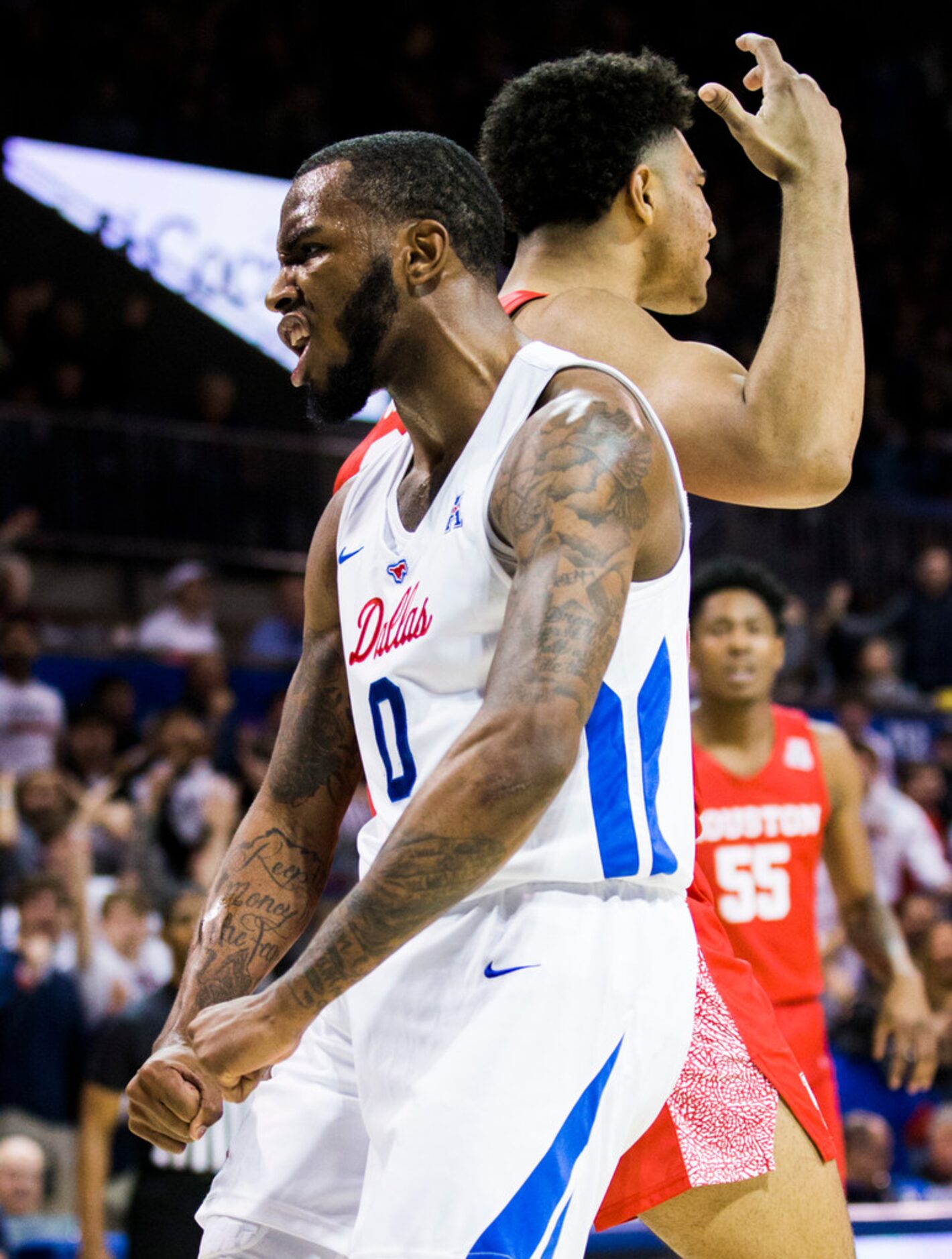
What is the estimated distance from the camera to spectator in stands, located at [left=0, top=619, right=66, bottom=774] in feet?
25.7

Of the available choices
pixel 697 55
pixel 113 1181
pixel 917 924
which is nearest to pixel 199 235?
pixel 697 55

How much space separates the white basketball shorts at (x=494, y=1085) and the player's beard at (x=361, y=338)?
638mm

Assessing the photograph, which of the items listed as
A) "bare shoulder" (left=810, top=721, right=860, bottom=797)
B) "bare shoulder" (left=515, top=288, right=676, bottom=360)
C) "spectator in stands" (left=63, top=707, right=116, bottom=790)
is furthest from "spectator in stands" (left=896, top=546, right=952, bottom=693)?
"bare shoulder" (left=515, top=288, right=676, bottom=360)

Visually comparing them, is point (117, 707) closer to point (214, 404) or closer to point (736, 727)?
point (214, 404)

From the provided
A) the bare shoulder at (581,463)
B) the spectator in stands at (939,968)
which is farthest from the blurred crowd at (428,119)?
the bare shoulder at (581,463)

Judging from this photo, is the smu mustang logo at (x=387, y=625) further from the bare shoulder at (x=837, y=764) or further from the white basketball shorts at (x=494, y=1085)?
the bare shoulder at (x=837, y=764)

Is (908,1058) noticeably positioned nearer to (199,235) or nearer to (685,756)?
(685,756)

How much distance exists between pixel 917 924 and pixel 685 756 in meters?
6.03

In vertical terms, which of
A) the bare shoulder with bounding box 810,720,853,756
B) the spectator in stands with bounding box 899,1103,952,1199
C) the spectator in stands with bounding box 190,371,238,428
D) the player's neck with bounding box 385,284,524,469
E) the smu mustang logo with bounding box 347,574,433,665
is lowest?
the spectator in stands with bounding box 899,1103,952,1199

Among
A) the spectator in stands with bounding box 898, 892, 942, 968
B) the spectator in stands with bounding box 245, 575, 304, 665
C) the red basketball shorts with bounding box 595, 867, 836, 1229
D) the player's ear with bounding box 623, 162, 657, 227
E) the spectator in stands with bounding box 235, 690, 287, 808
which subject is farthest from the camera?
the spectator in stands with bounding box 245, 575, 304, 665

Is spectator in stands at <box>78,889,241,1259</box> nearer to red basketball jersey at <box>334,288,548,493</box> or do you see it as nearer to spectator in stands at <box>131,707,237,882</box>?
spectator in stands at <box>131,707,237,882</box>

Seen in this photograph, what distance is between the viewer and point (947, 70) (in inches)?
642

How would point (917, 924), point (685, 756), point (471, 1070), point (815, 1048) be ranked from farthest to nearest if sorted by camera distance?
point (917, 924)
point (815, 1048)
point (685, 756)
point (471, 1070)

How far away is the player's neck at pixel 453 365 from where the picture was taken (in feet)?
6.98
